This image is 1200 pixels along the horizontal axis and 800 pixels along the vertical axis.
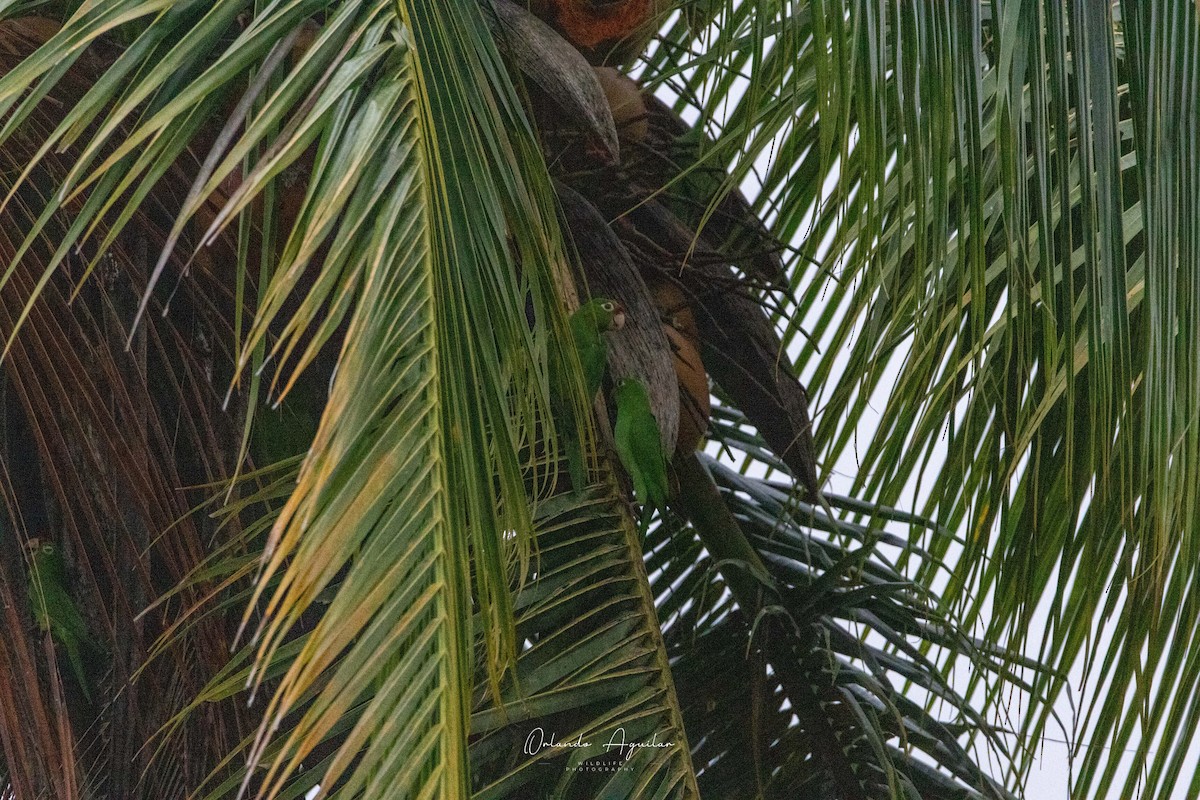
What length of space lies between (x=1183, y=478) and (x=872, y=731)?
0.31 metres

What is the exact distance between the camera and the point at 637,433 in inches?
31.3

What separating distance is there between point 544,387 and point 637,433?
20 centimetres

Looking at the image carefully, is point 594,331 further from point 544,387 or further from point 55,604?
point 55,604

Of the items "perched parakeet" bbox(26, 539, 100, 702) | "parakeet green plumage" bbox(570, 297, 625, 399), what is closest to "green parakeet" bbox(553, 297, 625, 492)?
"parakeet green plumage" bbox(570, 297, 625, 399)

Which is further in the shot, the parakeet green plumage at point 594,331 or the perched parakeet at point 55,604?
the perched parakeet at point 55,604

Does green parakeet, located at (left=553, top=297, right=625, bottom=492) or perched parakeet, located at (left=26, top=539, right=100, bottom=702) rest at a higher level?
green parakeet, located at (left=553, top=297, right=625, bottom=492)

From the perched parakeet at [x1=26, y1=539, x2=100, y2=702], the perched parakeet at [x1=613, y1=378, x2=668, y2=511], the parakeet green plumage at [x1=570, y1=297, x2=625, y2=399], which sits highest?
the parakeet green plumage at [x1=570, y1=297, x2=625, y2=399]

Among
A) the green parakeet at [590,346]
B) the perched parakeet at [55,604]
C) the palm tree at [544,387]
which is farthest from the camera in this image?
the perched parakeet at [55,604]

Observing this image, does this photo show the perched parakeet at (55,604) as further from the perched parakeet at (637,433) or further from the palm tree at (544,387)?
the perched parakeet at (637,433)

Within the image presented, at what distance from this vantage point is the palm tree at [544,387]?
1.54ft

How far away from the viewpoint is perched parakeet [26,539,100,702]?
921 millimetres

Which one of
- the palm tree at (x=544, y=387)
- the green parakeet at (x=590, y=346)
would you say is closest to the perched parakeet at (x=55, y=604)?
the palm tree at (x=544, y=387)

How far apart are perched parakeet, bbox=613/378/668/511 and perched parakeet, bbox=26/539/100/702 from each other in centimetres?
49

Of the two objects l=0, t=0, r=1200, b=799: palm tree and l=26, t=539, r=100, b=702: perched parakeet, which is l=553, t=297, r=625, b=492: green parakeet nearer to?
l=0, t=0, r=1200, b=799: palm tree
